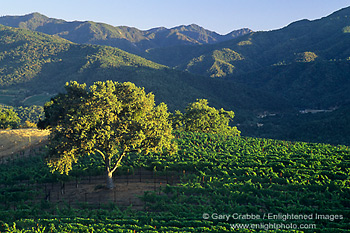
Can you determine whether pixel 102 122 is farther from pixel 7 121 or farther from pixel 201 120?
pixel 7 121

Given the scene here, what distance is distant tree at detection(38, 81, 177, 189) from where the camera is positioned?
1065 inches

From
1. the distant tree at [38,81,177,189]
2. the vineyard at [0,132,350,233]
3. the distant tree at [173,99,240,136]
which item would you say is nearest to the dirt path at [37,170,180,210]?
the vineyard at [0,132,350,233]

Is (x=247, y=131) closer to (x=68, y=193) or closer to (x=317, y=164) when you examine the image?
(x=317, y=164)

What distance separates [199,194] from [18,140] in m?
38.1

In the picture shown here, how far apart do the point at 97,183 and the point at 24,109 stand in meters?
135

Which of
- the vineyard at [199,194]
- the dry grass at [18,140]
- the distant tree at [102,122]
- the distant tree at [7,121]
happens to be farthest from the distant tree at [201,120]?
the distant tree at [7,121]

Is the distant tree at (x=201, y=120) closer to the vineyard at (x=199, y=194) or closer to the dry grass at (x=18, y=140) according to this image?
the vineyard at (x=199, y=194)

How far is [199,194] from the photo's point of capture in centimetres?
2803

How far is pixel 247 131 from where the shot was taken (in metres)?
129

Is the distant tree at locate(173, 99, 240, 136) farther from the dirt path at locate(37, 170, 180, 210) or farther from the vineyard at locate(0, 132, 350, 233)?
the dirt path at locate(37, 170, 180, 210)

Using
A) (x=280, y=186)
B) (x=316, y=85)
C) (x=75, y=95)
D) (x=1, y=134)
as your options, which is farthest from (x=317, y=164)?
(x=316, y=85)

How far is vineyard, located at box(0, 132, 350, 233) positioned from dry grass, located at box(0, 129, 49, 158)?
21.4 feet

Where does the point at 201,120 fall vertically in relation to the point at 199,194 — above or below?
above

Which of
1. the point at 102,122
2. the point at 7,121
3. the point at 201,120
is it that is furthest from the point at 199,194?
the point at 7,121
